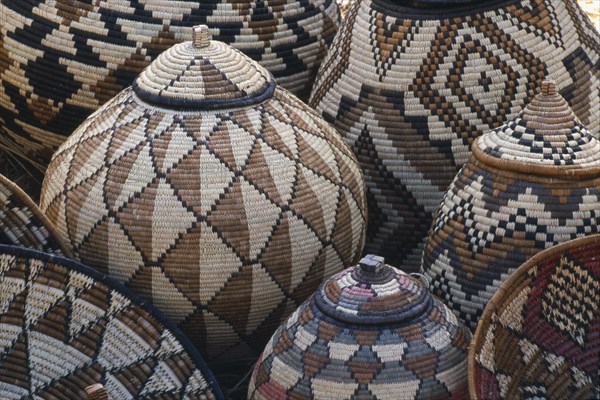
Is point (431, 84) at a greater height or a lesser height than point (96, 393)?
greater

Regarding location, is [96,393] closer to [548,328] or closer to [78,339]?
[78,339]

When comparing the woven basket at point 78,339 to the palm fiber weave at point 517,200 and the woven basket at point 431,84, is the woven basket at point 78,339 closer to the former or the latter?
the palm fiber weave at point 517,200

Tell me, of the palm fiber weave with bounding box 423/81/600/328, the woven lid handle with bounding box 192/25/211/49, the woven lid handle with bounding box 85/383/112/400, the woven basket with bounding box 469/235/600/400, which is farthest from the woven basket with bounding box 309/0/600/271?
the woven lid handle with bounding box 85/383/112/400

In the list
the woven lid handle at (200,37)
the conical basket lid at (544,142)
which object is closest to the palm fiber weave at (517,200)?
the conical basket lid at (544,142)

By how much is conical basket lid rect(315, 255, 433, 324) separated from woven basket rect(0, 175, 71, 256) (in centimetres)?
81

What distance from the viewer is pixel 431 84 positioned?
3520 millimetres

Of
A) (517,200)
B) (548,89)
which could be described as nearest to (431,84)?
(548,89)

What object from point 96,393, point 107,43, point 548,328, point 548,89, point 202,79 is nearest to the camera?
point 96,393

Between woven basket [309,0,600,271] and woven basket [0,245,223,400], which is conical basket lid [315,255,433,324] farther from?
woven basket [309,0,600,271]

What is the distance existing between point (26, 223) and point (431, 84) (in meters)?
1.17

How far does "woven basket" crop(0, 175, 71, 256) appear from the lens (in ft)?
10.6

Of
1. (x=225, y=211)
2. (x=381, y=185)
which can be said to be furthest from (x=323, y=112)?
(x=225, y=211)

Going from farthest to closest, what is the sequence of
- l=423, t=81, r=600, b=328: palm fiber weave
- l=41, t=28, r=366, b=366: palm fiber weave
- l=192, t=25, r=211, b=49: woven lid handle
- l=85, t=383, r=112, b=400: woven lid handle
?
l=192, t=25, r=211, b=49: woven lid handle < l=41, t=28, r=366, b=366: palm fiber weave < l=423, t=81, r=600, b=328: palm fiber weave < l=85, t=383, r=112, b=400: woven lid handle

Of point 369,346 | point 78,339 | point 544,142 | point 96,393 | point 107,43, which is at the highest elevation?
point 544,142
